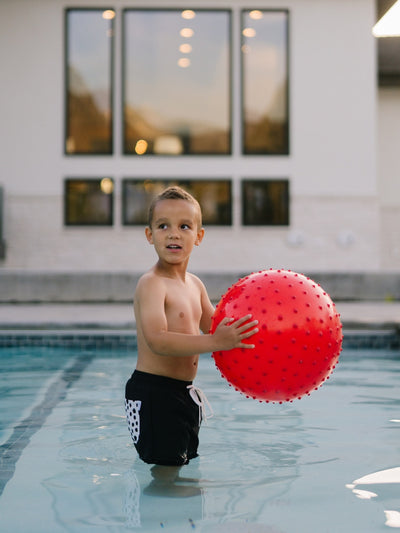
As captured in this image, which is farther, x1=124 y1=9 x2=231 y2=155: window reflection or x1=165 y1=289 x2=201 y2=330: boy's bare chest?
x1=124 y1=9 x2=231 y2=155: window reflection

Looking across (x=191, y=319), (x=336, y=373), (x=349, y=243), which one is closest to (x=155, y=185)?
(x=349, y=243)

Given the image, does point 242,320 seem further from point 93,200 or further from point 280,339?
point 93,200

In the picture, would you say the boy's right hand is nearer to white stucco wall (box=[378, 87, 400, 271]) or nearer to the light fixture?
the light fixture

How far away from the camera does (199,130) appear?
18.4m

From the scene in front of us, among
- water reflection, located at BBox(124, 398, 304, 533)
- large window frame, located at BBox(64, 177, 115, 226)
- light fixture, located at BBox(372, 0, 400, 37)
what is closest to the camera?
water reflection, located at BBox(124, 398, 304, 533)

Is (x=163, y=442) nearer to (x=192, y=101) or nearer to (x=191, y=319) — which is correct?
(x=191, y=319)

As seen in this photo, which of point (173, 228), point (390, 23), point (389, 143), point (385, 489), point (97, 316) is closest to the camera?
point (173, 228)

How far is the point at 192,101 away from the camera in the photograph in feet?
60.5

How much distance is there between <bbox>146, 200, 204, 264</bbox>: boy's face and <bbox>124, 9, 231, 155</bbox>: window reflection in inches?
601

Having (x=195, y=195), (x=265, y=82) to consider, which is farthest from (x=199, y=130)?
(x=265, y=82)

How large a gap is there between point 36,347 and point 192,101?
35.9 ft

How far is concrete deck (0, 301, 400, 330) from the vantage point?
941cm

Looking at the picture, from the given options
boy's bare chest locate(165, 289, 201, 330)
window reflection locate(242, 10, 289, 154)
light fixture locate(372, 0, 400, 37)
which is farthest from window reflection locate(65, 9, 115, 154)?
boy's bare chest locate(165, 289, 201, 330)

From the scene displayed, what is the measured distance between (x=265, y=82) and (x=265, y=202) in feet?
9.34
